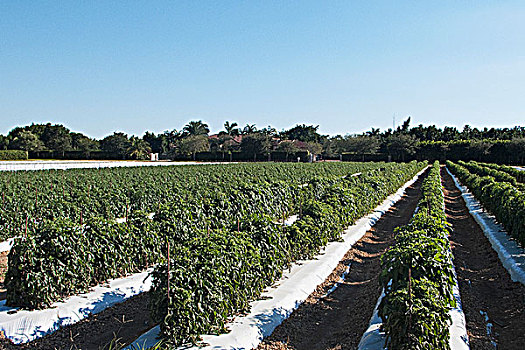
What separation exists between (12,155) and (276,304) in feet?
203

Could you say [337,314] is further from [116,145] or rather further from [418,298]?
[116,145]

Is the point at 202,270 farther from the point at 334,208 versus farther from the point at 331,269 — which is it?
the point at 334,208

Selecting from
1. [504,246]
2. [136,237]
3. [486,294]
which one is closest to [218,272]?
[136,237]

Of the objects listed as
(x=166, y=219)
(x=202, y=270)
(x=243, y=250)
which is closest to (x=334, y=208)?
(x=166, y=219)

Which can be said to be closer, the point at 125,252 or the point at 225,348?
the point at 225,348

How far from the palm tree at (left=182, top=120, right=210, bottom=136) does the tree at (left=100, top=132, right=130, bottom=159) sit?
65.0ft

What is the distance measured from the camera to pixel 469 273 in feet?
27.2

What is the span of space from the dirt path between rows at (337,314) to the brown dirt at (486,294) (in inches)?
56.8

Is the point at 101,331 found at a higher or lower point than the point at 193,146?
lower

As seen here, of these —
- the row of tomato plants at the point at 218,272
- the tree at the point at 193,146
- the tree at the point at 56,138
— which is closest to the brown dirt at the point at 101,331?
the row of tomato plants at the point at 218,272

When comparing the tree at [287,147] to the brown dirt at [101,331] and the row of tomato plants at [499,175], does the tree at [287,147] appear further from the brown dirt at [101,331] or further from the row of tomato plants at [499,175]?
the brown dirt at [101,331]

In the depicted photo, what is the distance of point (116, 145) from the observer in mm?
73938

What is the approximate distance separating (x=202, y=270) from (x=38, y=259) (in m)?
2.57

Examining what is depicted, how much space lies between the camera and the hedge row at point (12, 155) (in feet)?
178
